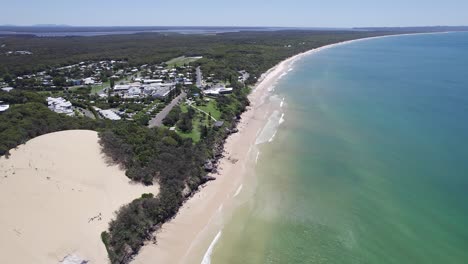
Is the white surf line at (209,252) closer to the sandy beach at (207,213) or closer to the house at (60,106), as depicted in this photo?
the sandy beach at (207,213)

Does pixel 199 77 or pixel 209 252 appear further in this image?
pixel 199 77

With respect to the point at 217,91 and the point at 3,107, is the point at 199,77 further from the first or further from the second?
the point at 3,107

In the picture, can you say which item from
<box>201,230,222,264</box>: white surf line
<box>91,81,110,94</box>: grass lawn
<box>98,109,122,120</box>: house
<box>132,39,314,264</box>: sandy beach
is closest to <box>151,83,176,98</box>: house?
<box>91,81,110,94</box>: grass lawn

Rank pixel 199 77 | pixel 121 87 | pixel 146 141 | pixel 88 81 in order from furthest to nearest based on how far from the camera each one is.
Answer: pixel 199 77 → pixel 88 81 → pixel 121 87 → pixel 146 141

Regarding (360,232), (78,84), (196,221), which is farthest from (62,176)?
(78,84)

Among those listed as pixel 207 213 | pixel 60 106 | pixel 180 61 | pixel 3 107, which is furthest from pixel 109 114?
pixel 180 61

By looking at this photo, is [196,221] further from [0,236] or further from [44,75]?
[44,75]

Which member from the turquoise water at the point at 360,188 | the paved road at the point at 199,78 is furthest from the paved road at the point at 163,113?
the turquoise water at the point at 360,188
